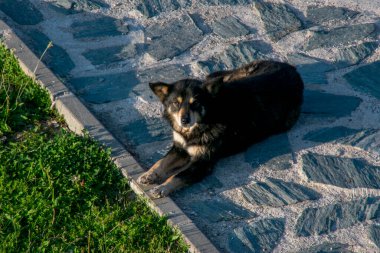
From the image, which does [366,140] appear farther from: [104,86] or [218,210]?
[104,86]

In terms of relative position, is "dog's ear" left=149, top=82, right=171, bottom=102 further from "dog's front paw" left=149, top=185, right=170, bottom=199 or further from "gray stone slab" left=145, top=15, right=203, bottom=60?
"gray stone slab" left=145, top=15, right=203, bottom=60

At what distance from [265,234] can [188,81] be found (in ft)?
5.50

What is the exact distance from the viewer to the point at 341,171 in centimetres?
752

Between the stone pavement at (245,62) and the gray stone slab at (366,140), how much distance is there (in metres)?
0.01

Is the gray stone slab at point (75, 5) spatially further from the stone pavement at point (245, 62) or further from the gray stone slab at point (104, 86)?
the gray stone slab at point (104, 86)

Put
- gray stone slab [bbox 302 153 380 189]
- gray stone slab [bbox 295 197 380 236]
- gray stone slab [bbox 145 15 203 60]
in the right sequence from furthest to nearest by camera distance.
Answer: gray stone slab [bbox 145 15 203 60]
gray stone slab [bbox 302 153 380 189]
gray stone slab [bbox 295 197 380 236]

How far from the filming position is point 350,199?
7152 millimetres

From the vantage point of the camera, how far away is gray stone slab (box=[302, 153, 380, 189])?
7.37m

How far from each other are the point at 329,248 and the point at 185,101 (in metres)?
1.89

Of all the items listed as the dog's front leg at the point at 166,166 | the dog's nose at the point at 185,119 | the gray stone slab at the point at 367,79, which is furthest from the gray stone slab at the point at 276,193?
the gray stone slab at the point at 367,79

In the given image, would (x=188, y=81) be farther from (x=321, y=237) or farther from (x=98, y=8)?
(x=98, y=8)

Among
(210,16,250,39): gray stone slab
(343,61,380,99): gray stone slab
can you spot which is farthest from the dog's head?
(210,16,250,39): gray stone slab

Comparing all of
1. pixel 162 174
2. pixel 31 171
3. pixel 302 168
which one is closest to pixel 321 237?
pixel 302 168

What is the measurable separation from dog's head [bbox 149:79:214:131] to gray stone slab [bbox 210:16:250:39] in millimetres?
2376
